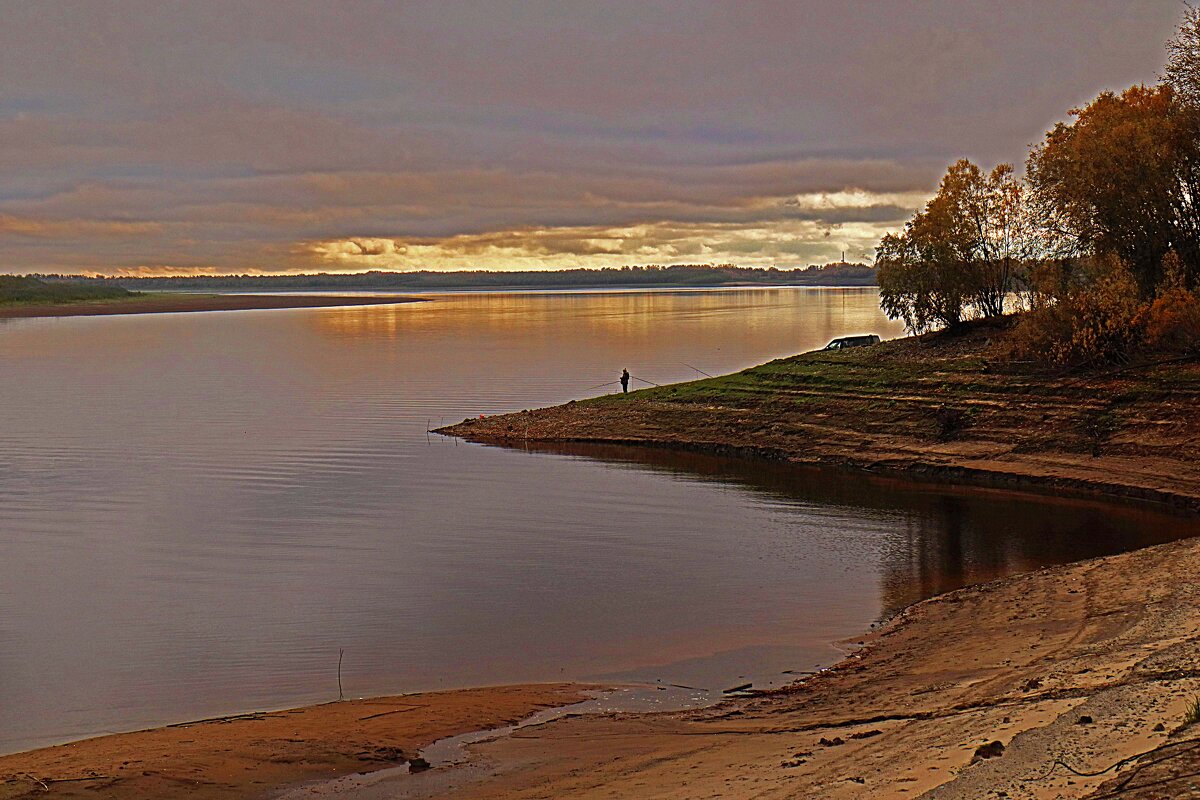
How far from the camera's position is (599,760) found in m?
13.6

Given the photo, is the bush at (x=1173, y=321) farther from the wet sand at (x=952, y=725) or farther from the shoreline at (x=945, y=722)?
the wet sand at (x=952, y=725)

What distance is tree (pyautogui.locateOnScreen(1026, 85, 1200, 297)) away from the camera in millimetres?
44344

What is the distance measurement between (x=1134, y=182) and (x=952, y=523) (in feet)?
70.4

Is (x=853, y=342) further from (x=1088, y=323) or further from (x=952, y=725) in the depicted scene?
(x=952, y=725)

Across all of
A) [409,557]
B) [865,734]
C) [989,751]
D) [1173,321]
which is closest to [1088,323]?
[1173,321]

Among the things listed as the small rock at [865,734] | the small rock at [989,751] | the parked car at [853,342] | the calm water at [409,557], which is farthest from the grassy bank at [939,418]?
the small rock at [989,751]

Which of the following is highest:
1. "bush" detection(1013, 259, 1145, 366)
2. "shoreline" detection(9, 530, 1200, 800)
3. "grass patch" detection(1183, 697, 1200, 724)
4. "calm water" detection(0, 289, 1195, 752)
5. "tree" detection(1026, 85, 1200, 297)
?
"tree" detection(1026, 85, 1200, 297)

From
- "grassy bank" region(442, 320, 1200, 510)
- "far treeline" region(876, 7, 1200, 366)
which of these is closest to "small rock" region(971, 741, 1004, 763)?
"grassy bank" region(442, 320, 1200, 510)

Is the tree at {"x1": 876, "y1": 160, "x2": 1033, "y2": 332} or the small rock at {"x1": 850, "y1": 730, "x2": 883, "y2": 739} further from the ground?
the tree at {"x1": 876, "y1": 160, "x2": 1033, "y2": 332}

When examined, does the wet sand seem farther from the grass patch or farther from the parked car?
the parked car

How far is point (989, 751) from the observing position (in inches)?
430

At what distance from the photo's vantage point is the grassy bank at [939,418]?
35.6 m

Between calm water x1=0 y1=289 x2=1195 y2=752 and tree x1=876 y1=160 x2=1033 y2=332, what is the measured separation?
58.2 ft

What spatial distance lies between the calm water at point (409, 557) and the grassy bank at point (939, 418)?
224 centimetres
